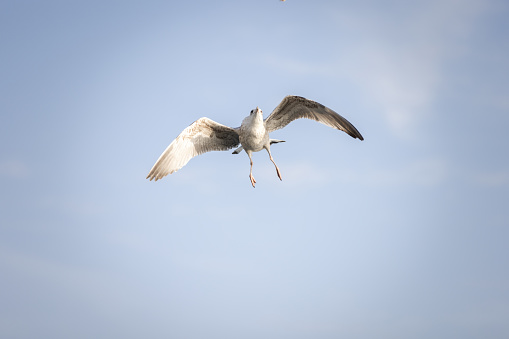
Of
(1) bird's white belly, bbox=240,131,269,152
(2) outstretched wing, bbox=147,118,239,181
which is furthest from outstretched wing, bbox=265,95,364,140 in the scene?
(2) outstretched wing, bbox=147,118,239,181

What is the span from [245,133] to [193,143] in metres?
3.70

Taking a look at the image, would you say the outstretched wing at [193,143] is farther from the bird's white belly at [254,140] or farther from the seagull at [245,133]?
the bird's white belly at [254,140]

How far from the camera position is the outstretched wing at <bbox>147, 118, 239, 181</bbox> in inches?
1006

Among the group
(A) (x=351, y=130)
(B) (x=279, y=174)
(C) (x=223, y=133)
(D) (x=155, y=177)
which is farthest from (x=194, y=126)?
(A) (x=351, y=130)

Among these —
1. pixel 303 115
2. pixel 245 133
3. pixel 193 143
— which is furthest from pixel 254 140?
pixel 193 143

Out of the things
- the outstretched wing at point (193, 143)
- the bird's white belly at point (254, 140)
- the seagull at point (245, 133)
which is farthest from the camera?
the outstretched wing at point (193, 143)

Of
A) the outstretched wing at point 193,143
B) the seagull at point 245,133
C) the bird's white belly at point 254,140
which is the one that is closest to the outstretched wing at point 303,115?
the seagull at point 245,133

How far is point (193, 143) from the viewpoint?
86.0 feet

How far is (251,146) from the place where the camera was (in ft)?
79.4

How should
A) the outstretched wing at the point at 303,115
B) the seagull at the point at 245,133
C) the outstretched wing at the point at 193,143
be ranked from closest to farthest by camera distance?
the seagull at the point at 245,133 → the outstretched wing at the point at 303,115 → the outstretched wing at the point at 193,143

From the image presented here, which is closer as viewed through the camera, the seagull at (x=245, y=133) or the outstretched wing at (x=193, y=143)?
the seagull at (x=245, y=133)

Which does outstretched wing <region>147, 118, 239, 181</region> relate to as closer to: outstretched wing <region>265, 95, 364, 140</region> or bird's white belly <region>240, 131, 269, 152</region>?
bird's white belly <region>240, 131, 269, 152</region>

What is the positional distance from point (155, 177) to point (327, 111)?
360 inches

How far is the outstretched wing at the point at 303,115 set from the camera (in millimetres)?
23828
